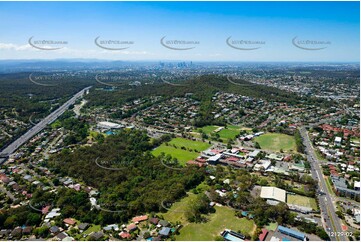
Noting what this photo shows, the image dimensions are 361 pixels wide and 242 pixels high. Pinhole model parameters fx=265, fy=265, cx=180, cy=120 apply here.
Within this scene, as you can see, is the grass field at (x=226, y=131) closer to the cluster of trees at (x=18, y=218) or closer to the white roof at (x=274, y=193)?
the white roof at (x=274, y=193)

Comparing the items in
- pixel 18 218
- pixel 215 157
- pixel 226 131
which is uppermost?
pixel 226 131

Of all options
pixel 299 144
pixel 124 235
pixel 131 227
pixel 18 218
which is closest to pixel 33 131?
pixel 18 218

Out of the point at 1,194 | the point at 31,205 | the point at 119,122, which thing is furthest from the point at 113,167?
the point at 119,122

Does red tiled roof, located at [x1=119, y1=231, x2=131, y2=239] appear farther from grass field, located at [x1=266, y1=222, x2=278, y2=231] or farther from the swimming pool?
grass field, located at [x1=266, y1=222, x2=278, y2=231]

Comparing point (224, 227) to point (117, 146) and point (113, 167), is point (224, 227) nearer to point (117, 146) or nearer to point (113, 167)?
point (113, 167)

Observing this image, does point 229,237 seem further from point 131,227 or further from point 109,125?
point 109,125

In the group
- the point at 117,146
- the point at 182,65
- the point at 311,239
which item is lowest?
the point at 311,239
